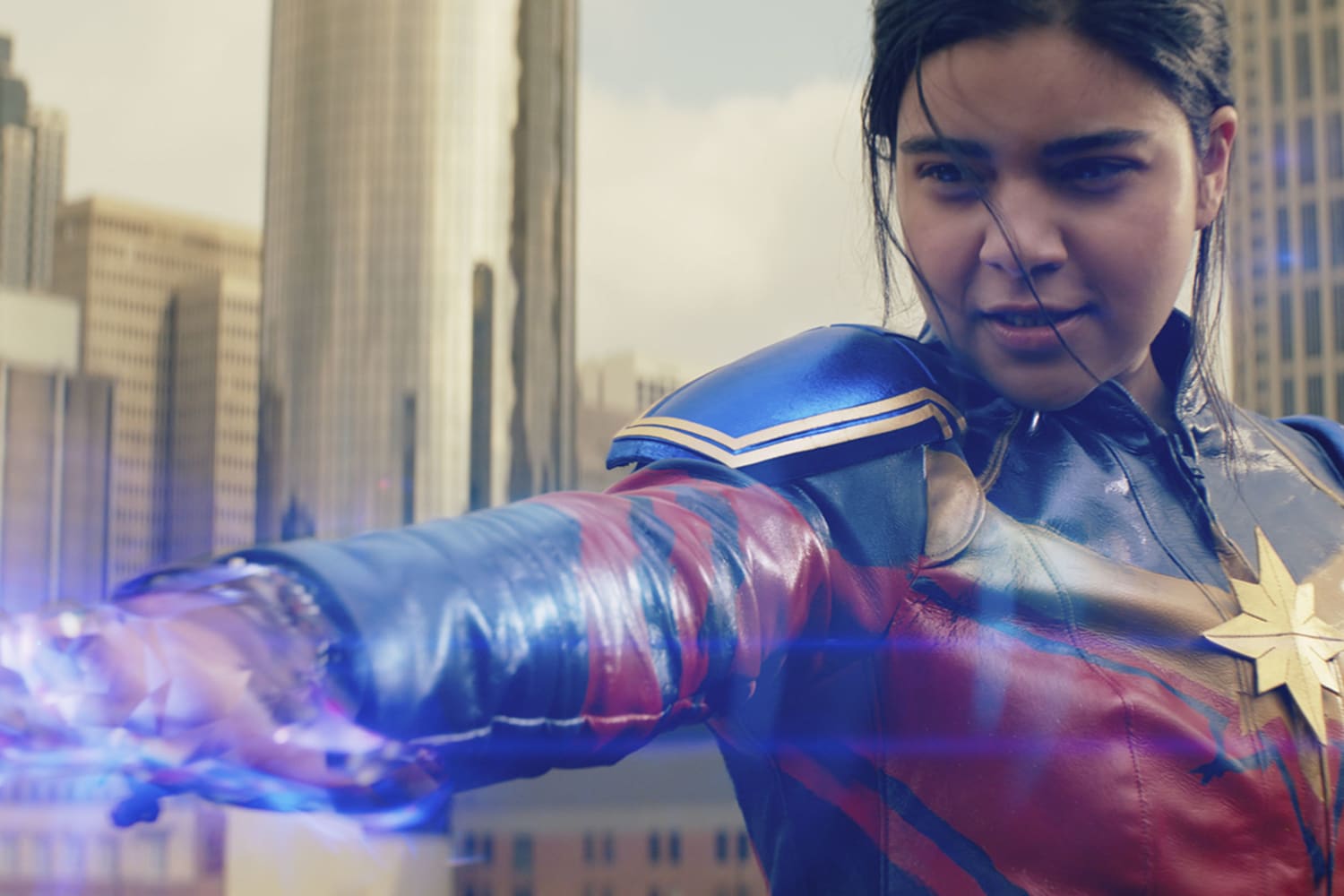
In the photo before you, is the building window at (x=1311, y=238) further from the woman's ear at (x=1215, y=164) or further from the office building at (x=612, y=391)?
the woman's ear at (x=1215, y=164)

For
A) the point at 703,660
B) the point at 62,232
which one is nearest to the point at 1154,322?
the point at 703,660

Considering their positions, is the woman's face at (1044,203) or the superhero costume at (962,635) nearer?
the superhero costume at (962,635)

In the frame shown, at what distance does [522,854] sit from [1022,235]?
4663 cm

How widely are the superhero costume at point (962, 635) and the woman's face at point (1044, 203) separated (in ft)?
0.21

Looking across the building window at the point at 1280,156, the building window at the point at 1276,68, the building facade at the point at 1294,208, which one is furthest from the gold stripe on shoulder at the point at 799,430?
the building window at the point at 1276,68

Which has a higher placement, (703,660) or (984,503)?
(984,503)

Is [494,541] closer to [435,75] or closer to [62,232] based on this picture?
[435,75]

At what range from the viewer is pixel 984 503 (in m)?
1.49

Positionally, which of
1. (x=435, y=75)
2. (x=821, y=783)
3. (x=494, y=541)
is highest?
(x=435, y=75)

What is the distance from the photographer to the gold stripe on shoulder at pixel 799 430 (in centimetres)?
136

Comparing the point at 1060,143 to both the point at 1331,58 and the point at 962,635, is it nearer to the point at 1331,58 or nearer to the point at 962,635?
the point at 962,635

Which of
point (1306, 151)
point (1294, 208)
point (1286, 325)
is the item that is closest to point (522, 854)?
point (1286, 325)

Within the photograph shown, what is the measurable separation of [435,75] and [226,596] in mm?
25849

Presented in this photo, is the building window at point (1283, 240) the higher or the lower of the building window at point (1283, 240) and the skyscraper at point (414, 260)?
the higher
